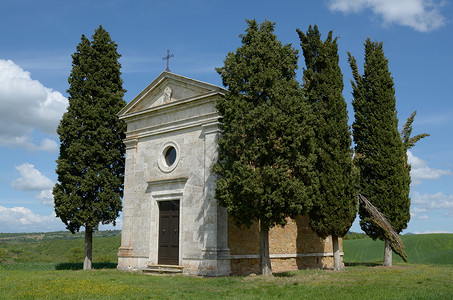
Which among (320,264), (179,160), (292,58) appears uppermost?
(292,58)

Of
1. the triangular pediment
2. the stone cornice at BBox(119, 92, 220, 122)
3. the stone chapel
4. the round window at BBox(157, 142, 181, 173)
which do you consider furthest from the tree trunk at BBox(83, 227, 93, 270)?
the triangular pediment

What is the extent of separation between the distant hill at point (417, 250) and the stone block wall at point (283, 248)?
546 cm

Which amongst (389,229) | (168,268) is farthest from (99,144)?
(389,229)

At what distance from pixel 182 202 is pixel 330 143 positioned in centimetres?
697

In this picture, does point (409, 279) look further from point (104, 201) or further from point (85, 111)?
point (85, 111)

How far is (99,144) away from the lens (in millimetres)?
20734

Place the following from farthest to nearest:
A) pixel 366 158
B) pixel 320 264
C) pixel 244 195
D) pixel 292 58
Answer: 1. pixel 320 264
2. pixel 366 158
3. pixel 292 58
4. pixel 244 195

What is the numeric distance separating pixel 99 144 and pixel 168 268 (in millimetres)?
8207

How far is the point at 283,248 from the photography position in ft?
60.0

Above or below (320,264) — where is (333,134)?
above

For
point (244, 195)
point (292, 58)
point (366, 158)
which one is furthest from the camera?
point (366, 158)

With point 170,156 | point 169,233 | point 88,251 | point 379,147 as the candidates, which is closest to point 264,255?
point 169,233

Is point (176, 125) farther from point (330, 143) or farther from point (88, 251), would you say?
point (88, 251)

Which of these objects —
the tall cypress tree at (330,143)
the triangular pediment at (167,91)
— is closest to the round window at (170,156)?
the triangular pediment at (167,91)
